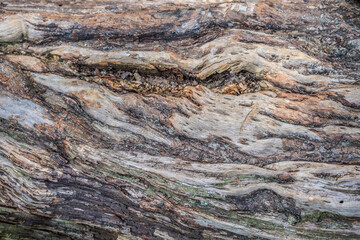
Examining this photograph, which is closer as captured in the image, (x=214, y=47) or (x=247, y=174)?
(x=247, y=174)

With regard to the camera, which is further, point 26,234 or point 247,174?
point 26,234

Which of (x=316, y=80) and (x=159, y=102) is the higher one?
(x=316, y=80)

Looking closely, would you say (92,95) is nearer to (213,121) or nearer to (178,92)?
(178,92)

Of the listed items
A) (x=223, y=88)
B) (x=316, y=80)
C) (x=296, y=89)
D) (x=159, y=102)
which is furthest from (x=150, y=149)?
(x=316, y=80)

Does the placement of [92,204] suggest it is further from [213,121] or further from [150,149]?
[213,121]

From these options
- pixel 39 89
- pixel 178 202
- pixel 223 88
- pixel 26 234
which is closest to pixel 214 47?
pixel 223 88

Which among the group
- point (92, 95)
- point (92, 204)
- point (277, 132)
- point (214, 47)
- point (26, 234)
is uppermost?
point (214, 47)
